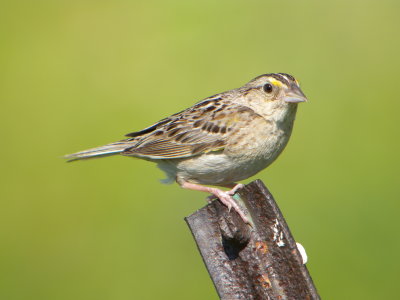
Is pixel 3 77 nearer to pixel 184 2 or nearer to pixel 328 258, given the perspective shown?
pixel 184 2

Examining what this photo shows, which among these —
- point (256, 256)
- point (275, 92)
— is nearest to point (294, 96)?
point (275, 92)

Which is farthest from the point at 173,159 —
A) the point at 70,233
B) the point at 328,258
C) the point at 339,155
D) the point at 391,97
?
the point at 391,97

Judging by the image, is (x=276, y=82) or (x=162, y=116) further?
(x=162, y=116)

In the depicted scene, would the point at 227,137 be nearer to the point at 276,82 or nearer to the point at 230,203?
the point at 276,82

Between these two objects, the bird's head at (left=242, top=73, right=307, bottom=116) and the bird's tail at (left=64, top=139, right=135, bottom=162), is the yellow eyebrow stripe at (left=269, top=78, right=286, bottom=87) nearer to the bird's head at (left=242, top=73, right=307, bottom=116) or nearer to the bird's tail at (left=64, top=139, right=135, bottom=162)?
the bird's head at (left=242, top=73, right=307, bottom=116)

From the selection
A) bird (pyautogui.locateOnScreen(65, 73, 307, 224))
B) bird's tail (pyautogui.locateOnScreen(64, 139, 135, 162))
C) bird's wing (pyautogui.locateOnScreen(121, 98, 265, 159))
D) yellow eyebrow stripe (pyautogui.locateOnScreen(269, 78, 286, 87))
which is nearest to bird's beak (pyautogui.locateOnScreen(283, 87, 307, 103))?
bird (pyautogui.locateOnScreen(65, 73, 307, 224))
